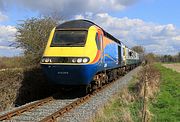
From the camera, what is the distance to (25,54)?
30141 mm

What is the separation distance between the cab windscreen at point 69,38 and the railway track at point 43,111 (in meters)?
2.45

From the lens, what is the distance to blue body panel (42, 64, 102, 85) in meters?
15.1

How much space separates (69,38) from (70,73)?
5.99ft

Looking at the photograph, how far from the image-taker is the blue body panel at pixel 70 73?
49.4ft

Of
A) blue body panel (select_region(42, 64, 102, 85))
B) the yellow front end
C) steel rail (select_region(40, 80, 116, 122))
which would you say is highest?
the yellow front end

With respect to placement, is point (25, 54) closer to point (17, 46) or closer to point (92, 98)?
point (17, 46)

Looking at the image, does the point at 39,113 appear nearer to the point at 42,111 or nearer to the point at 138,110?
the point at 42,111

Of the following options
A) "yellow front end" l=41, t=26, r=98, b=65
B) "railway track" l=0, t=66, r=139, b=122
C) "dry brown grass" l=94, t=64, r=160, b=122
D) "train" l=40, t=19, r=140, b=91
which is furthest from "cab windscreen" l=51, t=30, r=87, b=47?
"dry brown grass" l=94, t=64, r=160, b=122

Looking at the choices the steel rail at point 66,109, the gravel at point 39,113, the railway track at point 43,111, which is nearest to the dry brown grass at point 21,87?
the railway track at point 43,111

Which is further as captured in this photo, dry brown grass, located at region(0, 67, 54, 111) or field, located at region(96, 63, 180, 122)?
dry brown grass, located at region(0, 67, 54, 111)

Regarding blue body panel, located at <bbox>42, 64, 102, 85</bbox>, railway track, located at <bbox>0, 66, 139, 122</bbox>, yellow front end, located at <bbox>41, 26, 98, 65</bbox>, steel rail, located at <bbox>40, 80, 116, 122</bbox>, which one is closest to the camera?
steel rail, located at <bbox>40, 80, 116, 122</bbox>

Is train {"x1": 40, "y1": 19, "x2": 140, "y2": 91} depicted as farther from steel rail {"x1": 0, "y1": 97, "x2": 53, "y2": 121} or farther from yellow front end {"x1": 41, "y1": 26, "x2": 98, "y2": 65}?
steel rail {"x1": 0, "y1": 97, "x2": 53, "y2": 121}

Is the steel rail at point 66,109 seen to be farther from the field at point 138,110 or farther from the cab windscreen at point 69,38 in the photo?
the cab windscreen at point 69,38

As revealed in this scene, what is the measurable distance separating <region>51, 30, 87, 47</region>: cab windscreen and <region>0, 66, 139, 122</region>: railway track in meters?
2.45
